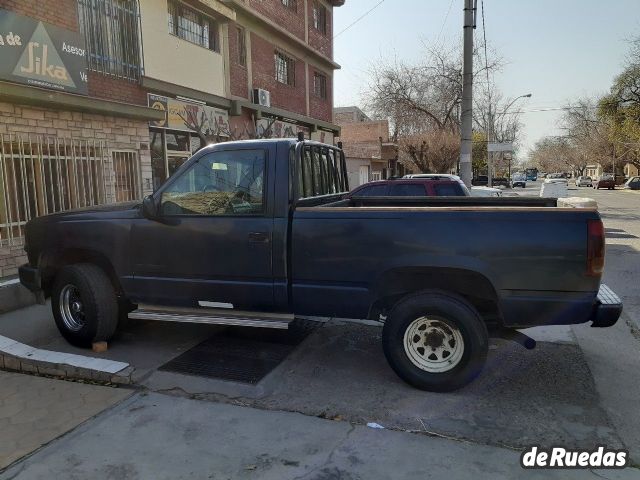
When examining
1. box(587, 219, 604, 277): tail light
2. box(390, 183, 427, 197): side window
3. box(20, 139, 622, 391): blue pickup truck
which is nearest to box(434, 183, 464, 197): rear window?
box(390, 183, 427, 197): side window

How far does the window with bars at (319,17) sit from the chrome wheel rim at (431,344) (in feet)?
62.2

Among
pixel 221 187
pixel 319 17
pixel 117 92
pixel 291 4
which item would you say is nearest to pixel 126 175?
pixel 117 92

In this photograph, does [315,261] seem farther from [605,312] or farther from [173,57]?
[173,57]

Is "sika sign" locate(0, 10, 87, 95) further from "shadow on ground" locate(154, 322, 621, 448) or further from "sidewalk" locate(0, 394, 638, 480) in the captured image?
"sidewalk" locate(0, 394, 638, 480)

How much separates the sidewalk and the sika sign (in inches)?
250

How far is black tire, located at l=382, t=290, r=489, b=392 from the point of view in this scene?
3674 millimetres

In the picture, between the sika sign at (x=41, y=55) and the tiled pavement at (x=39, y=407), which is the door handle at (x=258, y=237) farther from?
the sika sign at (x=41, y=55)

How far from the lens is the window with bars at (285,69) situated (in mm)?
17203

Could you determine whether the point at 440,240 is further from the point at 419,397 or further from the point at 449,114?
the point at 449,114

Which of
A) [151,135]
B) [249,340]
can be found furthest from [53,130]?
[249,340]

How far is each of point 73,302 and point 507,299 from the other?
4.32m

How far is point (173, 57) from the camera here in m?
11.5

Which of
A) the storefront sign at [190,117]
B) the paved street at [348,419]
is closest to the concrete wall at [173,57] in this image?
the storefront sign at [190,117]

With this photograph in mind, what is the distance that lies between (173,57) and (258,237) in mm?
9176
